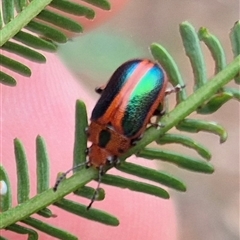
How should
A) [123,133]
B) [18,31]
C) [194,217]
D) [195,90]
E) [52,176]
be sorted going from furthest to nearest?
[194,217], [52,176], [123,133], [18,31], [195,90]

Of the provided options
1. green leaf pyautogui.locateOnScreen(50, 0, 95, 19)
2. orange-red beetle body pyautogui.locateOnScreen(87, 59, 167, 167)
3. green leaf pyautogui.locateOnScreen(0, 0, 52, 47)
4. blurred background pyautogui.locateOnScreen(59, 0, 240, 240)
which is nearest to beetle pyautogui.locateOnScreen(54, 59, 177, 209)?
orange-red beetle body pyautogui.locateOnScreen(87, 59, 167, 167)

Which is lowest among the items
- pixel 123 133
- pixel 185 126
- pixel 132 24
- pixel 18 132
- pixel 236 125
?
pixel 185 126

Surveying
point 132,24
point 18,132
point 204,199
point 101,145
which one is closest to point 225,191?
point 204,199

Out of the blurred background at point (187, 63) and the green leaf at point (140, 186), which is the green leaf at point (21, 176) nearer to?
the green leaf at point (140, 186)

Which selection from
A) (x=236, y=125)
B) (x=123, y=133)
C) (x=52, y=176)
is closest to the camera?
(x=123, y=133)

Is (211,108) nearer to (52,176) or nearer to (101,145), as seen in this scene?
(101,145)

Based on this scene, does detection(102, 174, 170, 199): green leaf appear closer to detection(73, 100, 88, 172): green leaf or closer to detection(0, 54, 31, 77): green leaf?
detection(73, 100, 88, 172): green leaf

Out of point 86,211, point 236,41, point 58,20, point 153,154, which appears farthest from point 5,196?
point 236,41

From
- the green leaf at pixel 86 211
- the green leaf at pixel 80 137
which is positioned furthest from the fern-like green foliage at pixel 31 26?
the green leaf at pixel 86 211
